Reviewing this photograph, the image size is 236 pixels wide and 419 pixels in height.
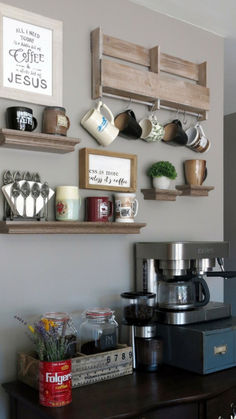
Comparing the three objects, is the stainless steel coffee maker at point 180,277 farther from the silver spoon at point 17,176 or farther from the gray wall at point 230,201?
the gray wall at point 230,201

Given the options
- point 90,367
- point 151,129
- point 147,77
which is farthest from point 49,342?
point 147,77

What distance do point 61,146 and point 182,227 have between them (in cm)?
83

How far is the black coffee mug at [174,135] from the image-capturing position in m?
2.23

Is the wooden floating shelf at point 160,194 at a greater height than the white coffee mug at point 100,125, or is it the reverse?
the white coffee mug at point 100,125

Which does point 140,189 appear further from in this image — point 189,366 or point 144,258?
point 189,366

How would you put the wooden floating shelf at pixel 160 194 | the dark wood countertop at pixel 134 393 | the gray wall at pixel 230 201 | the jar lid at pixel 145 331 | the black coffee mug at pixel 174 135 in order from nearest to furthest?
the dark wood countertop at pixel 134 393, the jar lid at pixel 145 331, the wooden floating shelf at pixel 160 194, the black coffee mug at pixel 174 135, the gray wall at pixel 230 201

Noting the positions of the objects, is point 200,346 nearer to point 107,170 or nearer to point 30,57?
point 107,170

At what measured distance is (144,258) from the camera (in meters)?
2.07

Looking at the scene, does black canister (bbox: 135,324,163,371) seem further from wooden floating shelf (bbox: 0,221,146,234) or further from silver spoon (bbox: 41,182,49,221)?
silver spoon (bbox: 41,182,49,221)

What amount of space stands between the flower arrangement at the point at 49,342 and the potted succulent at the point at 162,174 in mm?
832

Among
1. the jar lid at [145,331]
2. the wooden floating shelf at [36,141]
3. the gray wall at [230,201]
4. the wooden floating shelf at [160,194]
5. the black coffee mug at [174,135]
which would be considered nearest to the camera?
the wooden floating shelf at [36,141]

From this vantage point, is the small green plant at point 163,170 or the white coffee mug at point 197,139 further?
the white coffee mug at point 197,139

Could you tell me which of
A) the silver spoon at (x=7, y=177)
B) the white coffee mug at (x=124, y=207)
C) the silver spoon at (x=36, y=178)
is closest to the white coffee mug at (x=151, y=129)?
the white coffee mug at (x=124, y=207)

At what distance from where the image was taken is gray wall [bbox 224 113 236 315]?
391 centimetres
